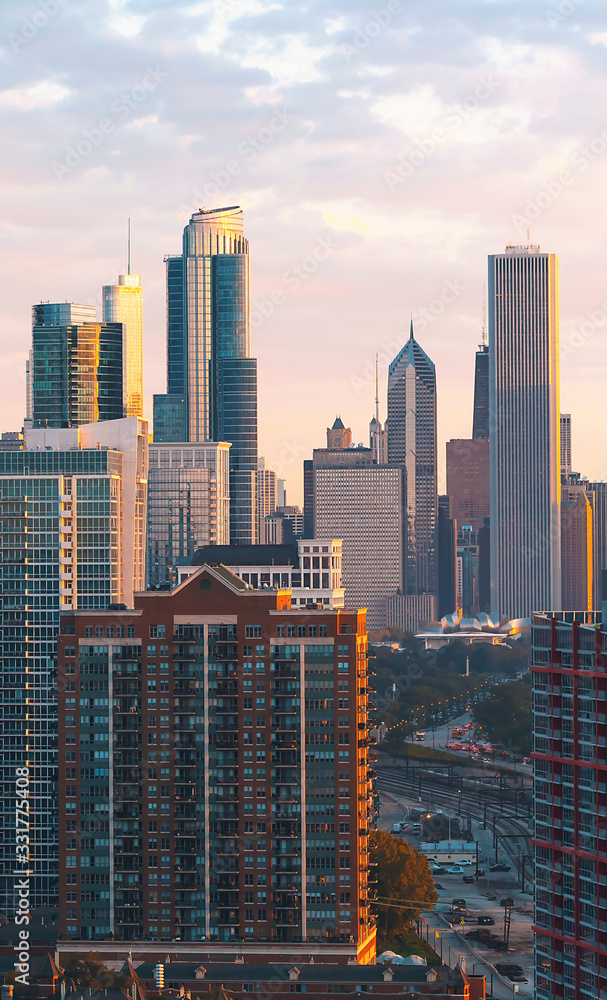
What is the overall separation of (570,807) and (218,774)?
43197mm

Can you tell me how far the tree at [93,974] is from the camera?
126 m

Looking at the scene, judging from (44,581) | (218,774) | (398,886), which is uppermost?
(44,581)

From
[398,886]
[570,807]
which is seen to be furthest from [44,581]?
[570,807]

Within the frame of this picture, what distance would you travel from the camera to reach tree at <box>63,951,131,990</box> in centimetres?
12565

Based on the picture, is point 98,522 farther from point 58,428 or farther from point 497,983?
point 497,983

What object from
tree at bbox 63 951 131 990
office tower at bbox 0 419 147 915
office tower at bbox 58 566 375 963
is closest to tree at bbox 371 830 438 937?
office tower at bbox 58 566 375 963

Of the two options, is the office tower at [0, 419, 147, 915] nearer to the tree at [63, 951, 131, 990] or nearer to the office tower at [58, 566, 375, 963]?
the office tower at [58, 566, 375, 963]

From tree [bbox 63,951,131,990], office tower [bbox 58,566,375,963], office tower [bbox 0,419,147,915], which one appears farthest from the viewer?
A: office tower [bbox 0,419,147,915]

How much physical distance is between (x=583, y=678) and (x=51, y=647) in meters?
73.4

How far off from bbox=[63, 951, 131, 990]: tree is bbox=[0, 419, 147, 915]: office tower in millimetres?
23490

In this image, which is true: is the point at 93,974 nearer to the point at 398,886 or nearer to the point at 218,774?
the point at 218,774

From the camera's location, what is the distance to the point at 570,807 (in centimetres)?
10862

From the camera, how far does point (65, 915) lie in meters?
145

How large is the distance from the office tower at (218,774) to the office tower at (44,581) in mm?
19400
